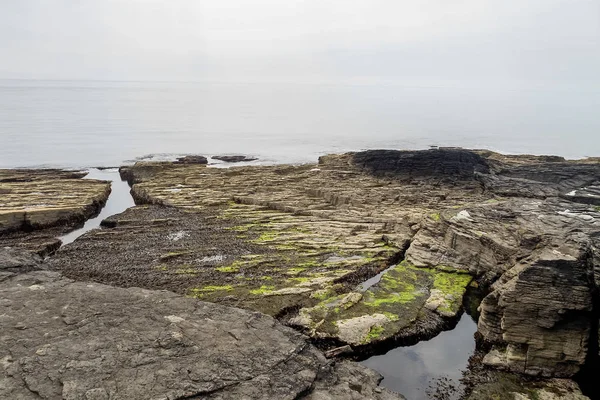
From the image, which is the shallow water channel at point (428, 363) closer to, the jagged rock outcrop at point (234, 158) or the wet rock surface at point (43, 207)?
the wet rock surface at point (43, 207)

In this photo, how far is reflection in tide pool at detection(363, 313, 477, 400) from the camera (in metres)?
21.1

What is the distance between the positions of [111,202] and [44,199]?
28.5 feet

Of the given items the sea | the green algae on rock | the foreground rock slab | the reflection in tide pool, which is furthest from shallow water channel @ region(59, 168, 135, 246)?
the reflection in tide pool

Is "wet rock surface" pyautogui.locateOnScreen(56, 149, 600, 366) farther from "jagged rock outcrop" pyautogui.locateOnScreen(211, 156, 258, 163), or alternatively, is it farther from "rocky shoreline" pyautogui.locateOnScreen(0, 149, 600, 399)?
"jagged rock outcrop" pyautogui.locateOnScreen(211, 156, 258, 163)

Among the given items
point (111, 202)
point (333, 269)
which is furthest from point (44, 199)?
point (333, 269)

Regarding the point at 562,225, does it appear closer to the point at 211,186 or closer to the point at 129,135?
the point at 211,186

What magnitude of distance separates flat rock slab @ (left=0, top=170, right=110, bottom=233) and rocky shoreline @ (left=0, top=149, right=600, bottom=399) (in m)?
0.23

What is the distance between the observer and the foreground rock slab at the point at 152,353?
55.5 feet

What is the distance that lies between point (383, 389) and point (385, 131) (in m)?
147

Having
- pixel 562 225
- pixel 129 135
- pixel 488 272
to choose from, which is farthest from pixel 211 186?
pixel 129 135

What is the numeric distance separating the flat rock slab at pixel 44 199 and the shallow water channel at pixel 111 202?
86 centimetres

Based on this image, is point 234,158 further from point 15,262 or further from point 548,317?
point 548,317

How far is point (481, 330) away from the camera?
961 inches

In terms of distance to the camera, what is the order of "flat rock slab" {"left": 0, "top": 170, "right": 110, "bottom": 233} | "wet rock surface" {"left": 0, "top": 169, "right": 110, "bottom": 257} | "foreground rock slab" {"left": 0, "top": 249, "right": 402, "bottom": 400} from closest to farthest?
1. "foreground rock slab" {"left": 0, "top": 249, "right": 402, "bottom": 400}
2. "wet rock surface" {"left": 0, "top": 169, "right": 110, "bottom": 257}
3. "flat rock slab" {"left": 0, "top": 170, "right": 110, "bottom": 233}
